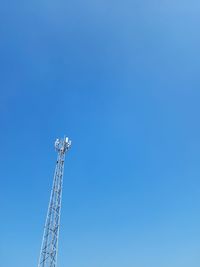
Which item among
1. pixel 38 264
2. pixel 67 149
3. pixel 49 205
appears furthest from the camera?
pixel 67 149

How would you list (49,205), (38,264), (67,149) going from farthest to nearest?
(67,149)
(49,205)
(38,264)

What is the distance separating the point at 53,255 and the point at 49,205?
807cm

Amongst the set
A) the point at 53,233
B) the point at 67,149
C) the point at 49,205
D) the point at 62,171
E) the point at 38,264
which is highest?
the point at 67,149

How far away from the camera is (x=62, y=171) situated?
56031 mm

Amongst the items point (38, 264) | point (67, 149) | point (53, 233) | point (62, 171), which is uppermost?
point (67, 149)

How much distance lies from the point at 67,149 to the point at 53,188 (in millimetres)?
7483

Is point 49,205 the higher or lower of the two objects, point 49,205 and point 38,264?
Answer: the higher

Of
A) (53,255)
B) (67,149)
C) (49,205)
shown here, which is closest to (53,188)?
(49,205)

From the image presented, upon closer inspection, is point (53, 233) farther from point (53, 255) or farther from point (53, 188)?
point (53, 188)

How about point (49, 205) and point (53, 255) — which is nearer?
point (53, 255)

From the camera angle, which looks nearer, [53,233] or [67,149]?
[53,233]

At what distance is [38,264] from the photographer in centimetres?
4934

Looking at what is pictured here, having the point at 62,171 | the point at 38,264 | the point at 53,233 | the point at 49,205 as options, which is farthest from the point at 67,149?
the point at 38,264

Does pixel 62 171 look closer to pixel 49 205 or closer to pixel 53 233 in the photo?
pixel 49 205
